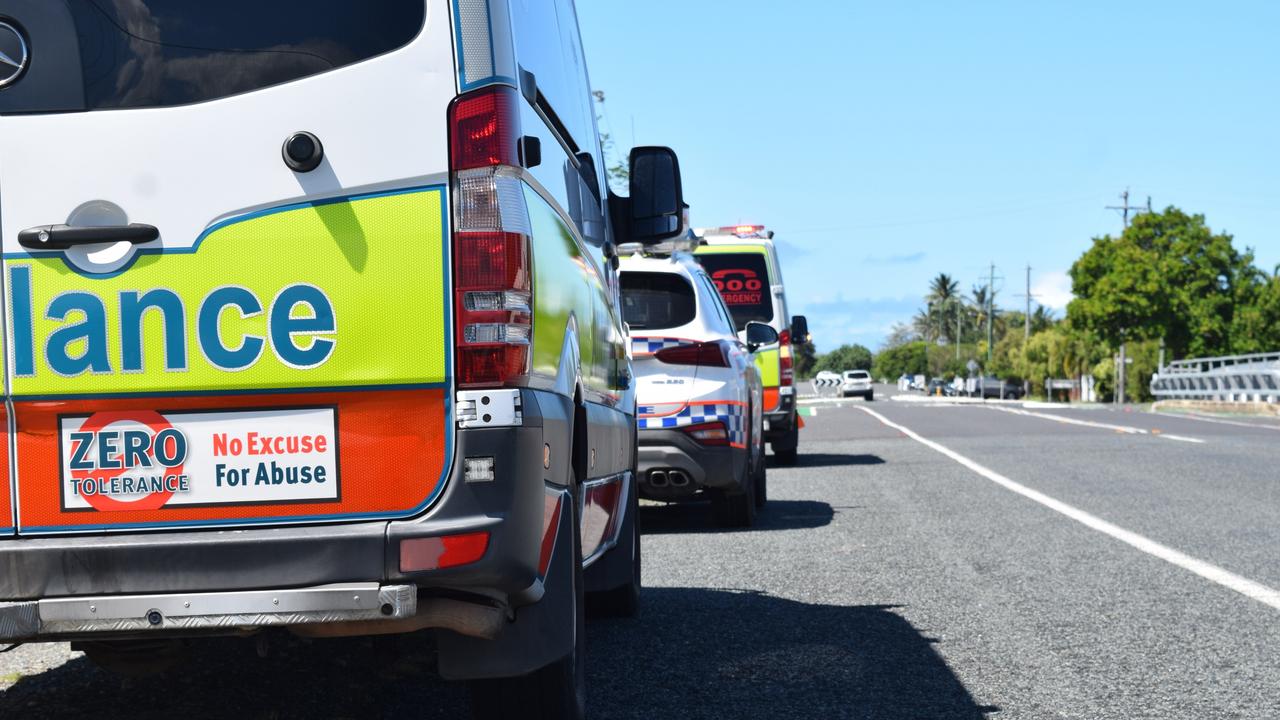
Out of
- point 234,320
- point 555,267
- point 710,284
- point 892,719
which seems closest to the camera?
point 234,320

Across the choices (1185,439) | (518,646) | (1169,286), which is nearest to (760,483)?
(518,646)

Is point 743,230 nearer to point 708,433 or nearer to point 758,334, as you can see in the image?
point 758,334

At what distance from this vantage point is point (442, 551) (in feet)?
10.4

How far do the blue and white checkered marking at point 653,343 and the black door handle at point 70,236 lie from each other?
6786 millimetres

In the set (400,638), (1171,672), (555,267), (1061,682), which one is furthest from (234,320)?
(1171,672)

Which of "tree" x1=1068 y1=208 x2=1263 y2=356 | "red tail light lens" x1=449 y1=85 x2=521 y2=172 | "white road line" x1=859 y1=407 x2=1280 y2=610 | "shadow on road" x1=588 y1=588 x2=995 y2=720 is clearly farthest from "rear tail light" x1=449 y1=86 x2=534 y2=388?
"tree" x1=1068 y1=208 x2=1263 y2=356

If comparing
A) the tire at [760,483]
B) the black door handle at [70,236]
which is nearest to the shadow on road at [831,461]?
the tire at [760,483]

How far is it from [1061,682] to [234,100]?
336 cm

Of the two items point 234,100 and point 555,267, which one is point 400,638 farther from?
point 234,100

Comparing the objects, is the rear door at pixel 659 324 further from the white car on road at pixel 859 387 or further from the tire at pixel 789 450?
the white car on road at pixel 859 387

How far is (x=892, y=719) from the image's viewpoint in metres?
4.62

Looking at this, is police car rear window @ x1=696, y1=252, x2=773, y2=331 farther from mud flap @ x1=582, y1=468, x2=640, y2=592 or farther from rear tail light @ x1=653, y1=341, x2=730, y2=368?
mud flap @ x1=582, y1=468, x2=640, y2=592

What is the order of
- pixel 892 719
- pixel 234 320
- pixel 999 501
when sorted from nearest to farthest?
pixel 234 320, pixel 892 719, pixel 999 501

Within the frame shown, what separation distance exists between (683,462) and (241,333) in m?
6.47
